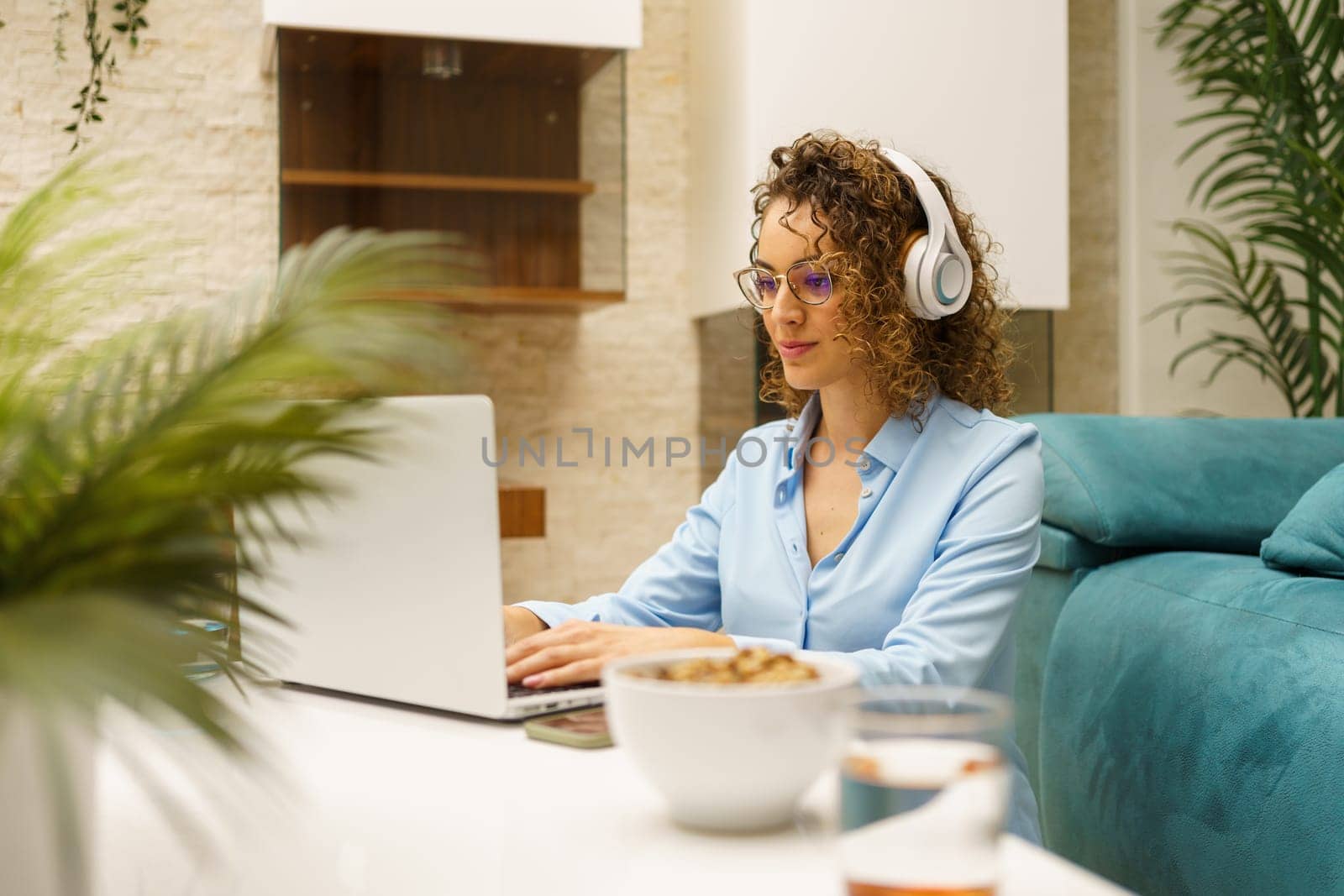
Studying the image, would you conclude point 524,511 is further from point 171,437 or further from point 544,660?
point 171,437

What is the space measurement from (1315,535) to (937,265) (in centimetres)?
60

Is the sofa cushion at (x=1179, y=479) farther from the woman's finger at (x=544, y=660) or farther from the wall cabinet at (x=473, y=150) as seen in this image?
the wall cabinet at (x=473, y=150)

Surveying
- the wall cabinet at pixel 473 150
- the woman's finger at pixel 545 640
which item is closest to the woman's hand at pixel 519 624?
the woman's finger at pixel 545 640

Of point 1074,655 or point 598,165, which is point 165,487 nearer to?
point 1074,655

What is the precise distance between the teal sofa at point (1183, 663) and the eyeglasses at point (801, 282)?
0.63 m

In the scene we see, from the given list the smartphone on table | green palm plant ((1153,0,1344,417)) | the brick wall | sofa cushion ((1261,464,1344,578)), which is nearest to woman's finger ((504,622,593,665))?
the smartphone on table

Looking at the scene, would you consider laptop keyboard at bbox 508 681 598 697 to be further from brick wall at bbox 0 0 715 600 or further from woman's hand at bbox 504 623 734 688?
brick wall at bbox 0 0 715 600

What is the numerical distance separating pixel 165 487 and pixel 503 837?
372 mm

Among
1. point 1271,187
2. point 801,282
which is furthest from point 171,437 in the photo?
point 1271,187

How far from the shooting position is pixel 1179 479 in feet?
6.69

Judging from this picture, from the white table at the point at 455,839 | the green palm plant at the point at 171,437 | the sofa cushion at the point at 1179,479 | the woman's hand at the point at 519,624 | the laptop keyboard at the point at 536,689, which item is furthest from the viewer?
the sofa cushion at the point at 1179,479

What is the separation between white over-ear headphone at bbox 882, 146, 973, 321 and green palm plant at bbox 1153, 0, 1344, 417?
1.66m

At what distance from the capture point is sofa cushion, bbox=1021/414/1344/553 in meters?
2.01

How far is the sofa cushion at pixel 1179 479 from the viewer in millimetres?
2012
